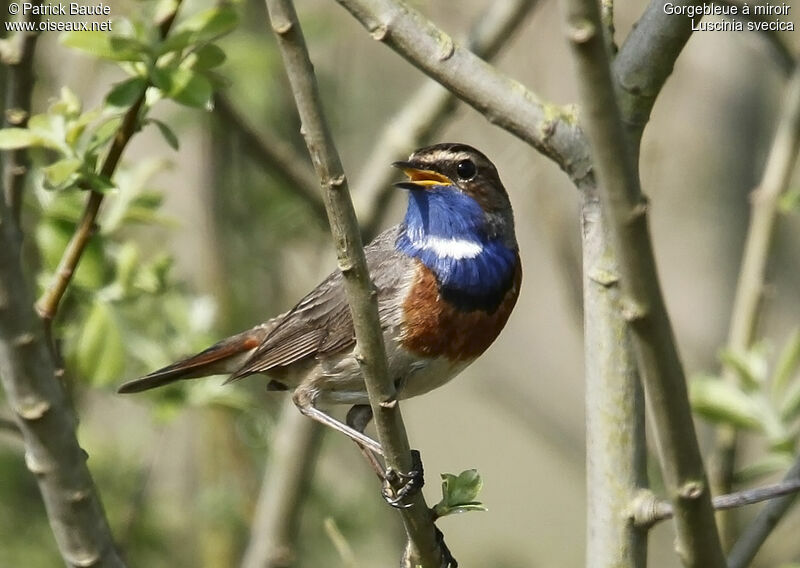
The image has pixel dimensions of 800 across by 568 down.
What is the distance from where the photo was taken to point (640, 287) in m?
1.86

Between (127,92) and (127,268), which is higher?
(127,92)

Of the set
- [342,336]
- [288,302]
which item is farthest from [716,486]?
[288,302]

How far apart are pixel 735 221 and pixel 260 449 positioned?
290cm

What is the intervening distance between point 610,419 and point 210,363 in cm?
207

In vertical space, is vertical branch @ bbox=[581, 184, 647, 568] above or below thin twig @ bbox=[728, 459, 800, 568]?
above

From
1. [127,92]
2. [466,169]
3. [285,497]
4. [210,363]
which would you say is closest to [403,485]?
[127,92]

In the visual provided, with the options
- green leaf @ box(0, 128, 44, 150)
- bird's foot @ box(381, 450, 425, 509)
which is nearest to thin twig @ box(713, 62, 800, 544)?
bird's foot @ box(381, 450, 425, 509)

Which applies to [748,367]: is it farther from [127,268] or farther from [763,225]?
[127,268]

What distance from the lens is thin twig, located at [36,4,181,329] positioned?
3.08m

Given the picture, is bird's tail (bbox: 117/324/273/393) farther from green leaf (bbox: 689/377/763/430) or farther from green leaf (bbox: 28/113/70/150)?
green leaf (bbox: 689/377/763/430)

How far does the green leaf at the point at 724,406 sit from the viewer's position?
160 inches

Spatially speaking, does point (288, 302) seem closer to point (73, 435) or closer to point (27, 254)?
point (27, 254)

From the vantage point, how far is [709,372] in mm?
6012

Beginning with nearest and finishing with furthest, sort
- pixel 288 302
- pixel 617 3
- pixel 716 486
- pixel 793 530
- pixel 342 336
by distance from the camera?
pixel 342 336 → pixel 716 486 → pixel 793 530 → pixel 288 302 → pixel 617 3
